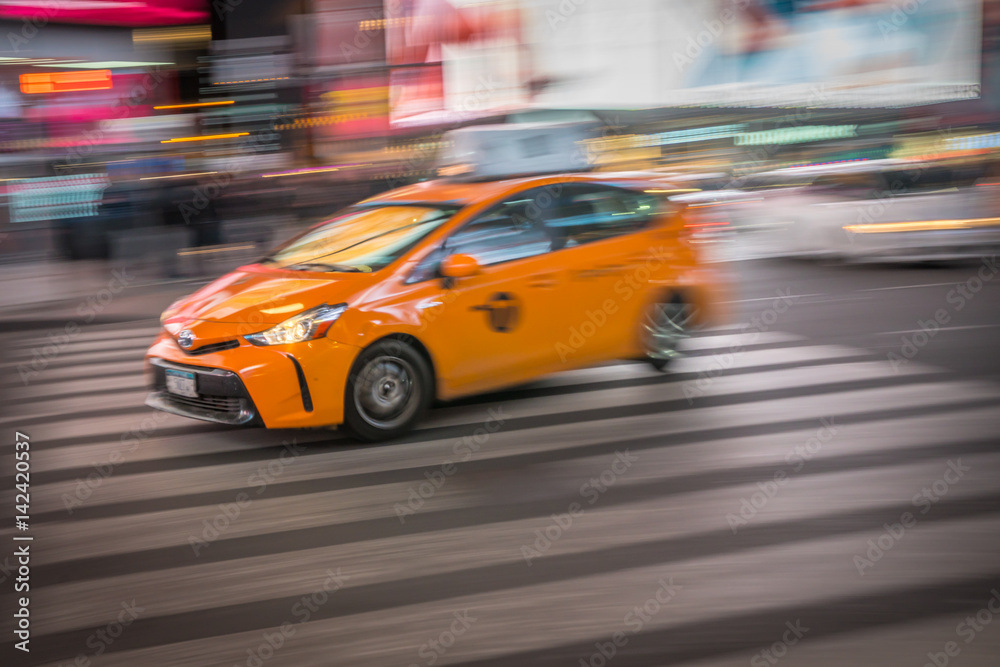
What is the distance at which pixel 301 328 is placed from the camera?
5988 mm

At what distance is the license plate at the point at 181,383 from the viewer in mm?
6199

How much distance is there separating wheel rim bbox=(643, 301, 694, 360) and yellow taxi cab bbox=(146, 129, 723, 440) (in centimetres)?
2

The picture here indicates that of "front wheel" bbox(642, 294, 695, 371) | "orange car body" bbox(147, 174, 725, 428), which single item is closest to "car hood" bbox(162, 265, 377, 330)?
"orange car body" bbox(147, 174, 725, 428)

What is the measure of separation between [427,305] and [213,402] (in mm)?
1431

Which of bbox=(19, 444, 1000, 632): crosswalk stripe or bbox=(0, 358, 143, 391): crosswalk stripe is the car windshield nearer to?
bbox=(19, 444, 1000, 632): crosswalk stripe

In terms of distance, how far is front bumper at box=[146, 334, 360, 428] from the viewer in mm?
5922

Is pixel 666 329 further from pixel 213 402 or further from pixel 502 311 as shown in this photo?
pixel 213 402

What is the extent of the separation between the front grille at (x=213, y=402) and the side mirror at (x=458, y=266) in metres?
1.49

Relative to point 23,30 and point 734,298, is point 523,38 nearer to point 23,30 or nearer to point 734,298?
point 23,30

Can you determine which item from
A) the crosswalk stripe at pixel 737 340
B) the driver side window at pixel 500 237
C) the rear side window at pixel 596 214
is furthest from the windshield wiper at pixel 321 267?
the crosswalk stripe at pixel 737 340

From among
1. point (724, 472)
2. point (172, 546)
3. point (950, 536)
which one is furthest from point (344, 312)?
point (950, 536)

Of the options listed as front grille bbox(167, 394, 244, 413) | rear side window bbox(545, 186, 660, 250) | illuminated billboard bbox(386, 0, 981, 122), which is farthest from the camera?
illuminated billboard bbox(386, 0, 981, 122)

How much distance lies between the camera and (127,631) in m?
3.74

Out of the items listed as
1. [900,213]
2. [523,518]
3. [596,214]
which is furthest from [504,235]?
[900,213]
